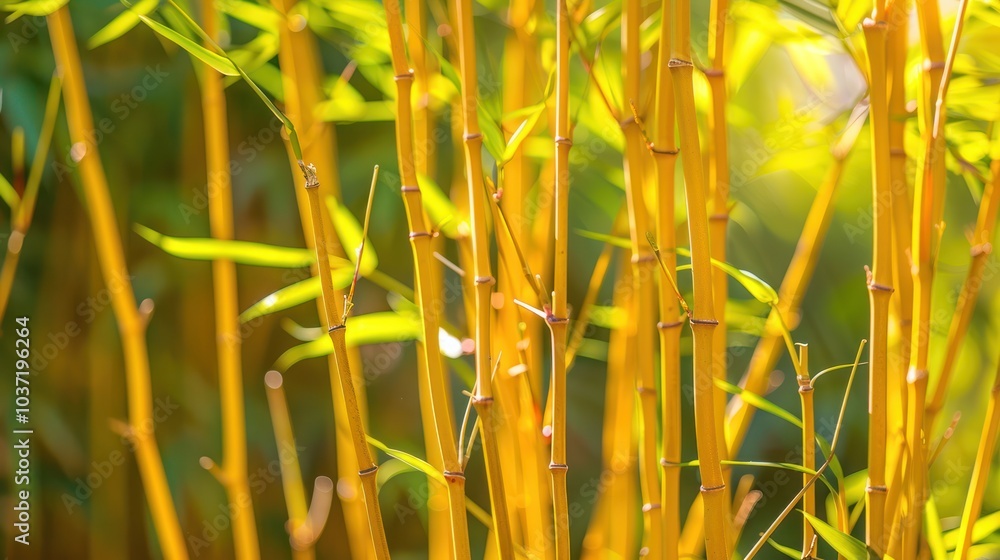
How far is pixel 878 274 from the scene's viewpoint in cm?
32

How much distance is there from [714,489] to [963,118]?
14.1 inches

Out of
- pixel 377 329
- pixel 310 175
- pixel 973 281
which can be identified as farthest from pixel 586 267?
pixel 310 175

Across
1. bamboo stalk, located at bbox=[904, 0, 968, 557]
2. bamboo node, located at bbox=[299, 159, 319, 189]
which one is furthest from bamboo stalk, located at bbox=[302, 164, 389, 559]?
bamboo stalk, located at bbox=[904, 0, 968, 557]

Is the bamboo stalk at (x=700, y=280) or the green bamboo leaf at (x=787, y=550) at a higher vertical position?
the bamboo stalk at (x=700, y=280)

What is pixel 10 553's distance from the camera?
0.75 metres

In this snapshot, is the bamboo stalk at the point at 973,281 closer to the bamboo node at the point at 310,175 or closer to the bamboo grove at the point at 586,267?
the bamboo grove at the point at 586,267

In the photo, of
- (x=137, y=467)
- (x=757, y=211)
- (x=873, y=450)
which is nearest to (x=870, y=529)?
(x=873, y=450)

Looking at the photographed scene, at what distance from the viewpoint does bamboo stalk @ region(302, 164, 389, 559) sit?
0.28 m

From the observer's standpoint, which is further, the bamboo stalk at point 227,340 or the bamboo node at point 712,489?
the bamboo stalk at point 227,340

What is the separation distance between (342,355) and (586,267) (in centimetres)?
65

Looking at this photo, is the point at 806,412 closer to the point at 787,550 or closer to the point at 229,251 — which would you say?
the point at 787,550

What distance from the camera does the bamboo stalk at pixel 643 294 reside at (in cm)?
36

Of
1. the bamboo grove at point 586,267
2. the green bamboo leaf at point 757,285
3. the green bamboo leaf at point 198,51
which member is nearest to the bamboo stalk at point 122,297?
the bamboo grove at point 586,267

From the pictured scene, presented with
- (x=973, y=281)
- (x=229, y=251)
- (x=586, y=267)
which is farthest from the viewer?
(x=586, y=267)
